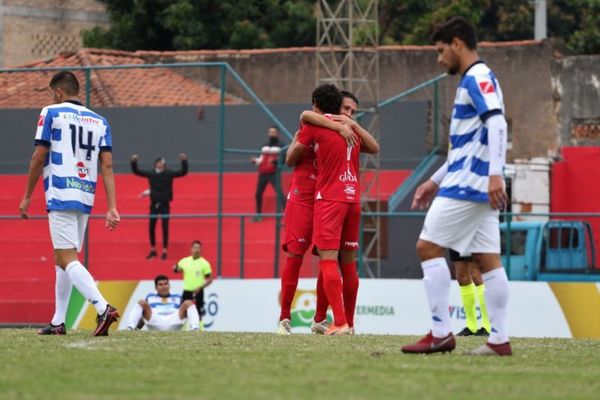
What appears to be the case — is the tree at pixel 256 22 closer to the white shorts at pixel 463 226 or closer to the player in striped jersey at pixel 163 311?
the player in striped jersey at pixel 163 311

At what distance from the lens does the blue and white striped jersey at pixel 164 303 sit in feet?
71.4

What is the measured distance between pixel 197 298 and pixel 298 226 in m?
10.6

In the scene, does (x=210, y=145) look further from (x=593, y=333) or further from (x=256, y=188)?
(x=593, y=333)

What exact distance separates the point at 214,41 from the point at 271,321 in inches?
796

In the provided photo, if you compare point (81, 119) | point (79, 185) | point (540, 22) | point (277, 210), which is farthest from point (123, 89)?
point (540, 22)

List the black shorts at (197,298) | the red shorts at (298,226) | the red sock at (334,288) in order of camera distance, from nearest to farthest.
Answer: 1. the red sock at (334,288)
2. the red shorts at (298,226)
3. the black shorts at (197,298)

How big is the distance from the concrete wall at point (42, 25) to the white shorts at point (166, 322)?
2115 cm

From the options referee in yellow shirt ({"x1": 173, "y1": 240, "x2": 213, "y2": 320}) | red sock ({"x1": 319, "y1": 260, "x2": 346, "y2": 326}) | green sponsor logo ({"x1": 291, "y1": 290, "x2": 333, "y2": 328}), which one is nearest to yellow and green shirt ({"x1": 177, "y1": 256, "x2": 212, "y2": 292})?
referee in yellow shirt ({"x1": 173, "y1": 240, "x2": 213, "y2": 320})

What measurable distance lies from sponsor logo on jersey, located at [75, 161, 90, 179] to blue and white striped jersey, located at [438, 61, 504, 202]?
358 cm

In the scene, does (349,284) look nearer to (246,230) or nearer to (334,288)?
(334,288)

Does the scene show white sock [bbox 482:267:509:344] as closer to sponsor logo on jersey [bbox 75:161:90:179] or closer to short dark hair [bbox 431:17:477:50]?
short dark hair [bbox 431:17:477:50]

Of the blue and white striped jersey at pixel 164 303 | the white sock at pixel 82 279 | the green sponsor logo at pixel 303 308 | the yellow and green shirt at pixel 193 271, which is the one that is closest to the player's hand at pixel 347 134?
the white sock at pixel 82 279

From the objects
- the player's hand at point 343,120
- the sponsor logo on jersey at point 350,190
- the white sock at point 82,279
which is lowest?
the white sock at point 82,279

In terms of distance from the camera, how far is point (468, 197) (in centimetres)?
888
